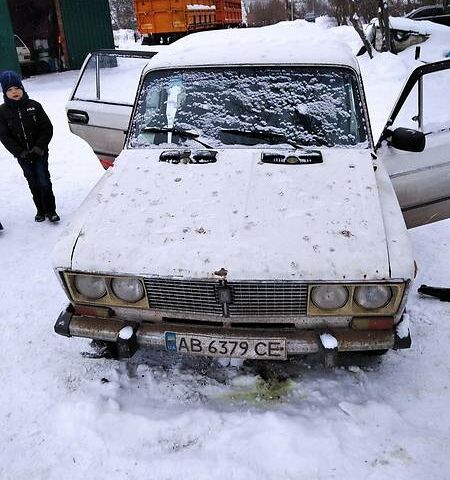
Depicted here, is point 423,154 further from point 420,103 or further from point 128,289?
point 128,289

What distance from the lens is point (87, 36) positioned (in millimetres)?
18234

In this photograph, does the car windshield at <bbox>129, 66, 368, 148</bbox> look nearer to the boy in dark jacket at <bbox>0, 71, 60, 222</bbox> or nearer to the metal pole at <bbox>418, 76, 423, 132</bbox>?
the metal pole at <bbox>418, 76, 423, 132</bbox>

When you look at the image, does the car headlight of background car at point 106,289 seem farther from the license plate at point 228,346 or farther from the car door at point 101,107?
the car door at point 101,107

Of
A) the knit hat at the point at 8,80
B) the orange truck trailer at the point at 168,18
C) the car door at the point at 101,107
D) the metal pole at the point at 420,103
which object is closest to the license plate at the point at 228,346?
the metal pole at the point at 420,103

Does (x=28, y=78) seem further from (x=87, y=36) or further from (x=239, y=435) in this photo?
(x=239, y=435)

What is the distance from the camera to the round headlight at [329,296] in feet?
8.82

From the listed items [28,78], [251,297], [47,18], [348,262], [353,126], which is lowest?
[28,78]

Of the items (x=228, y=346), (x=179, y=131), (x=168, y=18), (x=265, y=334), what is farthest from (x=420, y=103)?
(x=168, y=18)

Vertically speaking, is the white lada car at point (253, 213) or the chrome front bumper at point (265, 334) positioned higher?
the white lada car at point (253, 213)

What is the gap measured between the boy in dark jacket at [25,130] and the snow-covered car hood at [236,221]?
89.4 inches

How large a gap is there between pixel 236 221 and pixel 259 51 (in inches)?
67.2

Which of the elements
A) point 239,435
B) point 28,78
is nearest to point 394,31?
point 28,78

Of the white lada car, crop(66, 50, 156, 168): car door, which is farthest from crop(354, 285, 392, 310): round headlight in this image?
crop(66, 50, 156, 168): car door

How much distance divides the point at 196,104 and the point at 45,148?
7.84 feet
